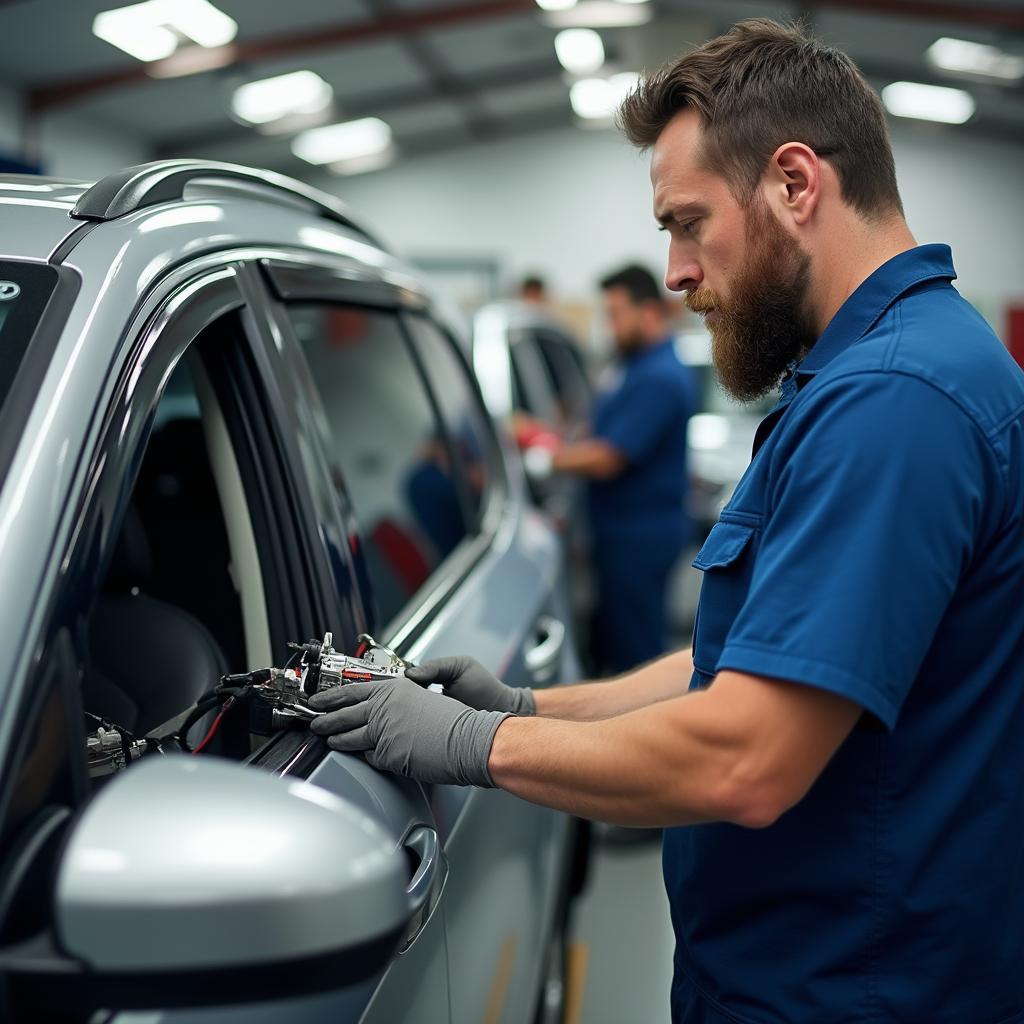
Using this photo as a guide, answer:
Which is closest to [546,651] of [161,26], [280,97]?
[161,26]

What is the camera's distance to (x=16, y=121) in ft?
32.7

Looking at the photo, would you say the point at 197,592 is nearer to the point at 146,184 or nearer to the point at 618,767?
the point at 146,184

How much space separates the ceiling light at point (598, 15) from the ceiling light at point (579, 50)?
356mm

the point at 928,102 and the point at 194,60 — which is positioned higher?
the point at 194,60

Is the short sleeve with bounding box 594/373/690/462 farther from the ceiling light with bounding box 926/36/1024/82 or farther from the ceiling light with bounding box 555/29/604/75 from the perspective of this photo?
the ceiling light with bounding box 926/36/1024/82

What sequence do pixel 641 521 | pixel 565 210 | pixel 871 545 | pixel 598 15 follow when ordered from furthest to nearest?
pixel 565 210, pixel 598 15, pixel 641 521, pixel 871 545

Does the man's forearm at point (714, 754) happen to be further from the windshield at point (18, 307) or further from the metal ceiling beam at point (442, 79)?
the metal ceiling beam at point (442, 79)

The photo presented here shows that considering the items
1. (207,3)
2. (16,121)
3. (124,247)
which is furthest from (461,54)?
(124,247)

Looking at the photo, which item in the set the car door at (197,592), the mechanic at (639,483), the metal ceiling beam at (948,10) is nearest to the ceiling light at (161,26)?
the metal ceiling beam at (948,10)

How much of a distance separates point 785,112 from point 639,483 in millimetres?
3193

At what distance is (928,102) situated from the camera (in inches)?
504

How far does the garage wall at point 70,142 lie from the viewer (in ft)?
32.2

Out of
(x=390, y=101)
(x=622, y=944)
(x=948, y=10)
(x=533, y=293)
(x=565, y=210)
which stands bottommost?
(x=622, y=944)

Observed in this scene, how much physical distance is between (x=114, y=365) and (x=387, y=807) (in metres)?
0.52
